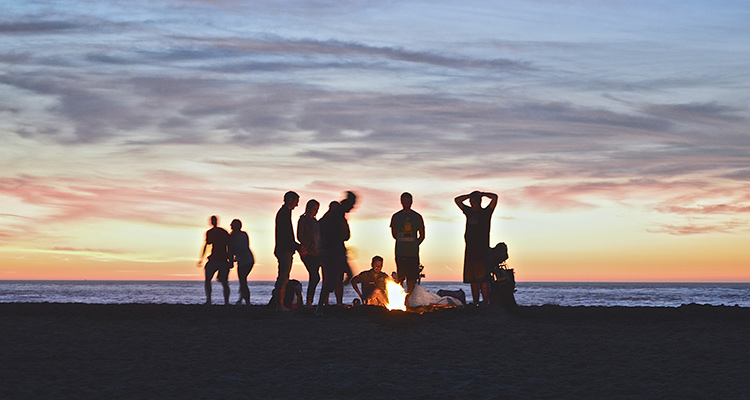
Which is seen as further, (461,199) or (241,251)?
(241,251)

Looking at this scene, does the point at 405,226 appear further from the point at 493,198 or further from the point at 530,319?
the point at 530,319

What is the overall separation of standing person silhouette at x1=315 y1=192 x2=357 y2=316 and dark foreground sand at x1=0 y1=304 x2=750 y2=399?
0.59 meters

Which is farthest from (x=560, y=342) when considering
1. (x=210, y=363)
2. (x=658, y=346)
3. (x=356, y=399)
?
(x=210, y=363)

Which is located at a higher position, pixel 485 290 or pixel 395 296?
pixel 485 290

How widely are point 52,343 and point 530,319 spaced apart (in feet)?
24.2

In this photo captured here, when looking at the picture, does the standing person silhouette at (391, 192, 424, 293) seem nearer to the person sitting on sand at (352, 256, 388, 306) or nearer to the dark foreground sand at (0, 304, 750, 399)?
the dark foreground sand at (0, 304, 750, 399)

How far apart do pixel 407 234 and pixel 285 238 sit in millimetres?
2195

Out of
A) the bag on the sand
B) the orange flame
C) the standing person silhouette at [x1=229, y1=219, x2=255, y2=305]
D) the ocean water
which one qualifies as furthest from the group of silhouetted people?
the ocean water

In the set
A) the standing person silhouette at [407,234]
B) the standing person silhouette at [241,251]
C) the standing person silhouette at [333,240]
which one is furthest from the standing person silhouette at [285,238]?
the standing person silhouette at [241,251]

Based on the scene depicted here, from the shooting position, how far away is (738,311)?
13.6 meters

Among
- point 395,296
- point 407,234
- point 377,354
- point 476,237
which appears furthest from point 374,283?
point 377,354

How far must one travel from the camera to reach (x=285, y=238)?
13.3 meters

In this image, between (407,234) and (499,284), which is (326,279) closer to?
(407,234)

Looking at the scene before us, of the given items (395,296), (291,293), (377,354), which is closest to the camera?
(377,354)
